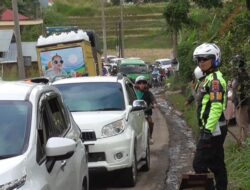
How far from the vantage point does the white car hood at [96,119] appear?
10.2 metres

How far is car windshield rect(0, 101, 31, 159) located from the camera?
5434mm

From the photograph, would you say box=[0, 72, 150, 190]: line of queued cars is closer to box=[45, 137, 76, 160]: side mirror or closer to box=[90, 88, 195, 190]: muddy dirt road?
box=[45, 137, 76, 160]: side mirror

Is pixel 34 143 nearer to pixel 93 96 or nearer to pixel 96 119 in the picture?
pixel 96 119

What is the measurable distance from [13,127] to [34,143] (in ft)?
1.04

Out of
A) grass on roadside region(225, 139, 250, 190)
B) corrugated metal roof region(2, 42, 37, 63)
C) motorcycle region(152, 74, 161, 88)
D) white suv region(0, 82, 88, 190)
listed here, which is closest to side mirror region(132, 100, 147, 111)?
grass on roadside region(225, 139, 250, 190)

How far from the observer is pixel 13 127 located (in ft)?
18.7

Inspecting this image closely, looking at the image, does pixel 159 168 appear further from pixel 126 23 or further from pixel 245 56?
pixel 126 23

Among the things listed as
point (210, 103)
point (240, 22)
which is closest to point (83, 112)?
point (210, 103)

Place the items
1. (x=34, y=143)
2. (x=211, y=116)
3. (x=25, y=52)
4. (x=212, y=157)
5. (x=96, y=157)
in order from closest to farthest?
(x=34, y=143) < (x=211, y=116) < (x=212, y=157) < (x=96, y=157) < (x=25, y=52)

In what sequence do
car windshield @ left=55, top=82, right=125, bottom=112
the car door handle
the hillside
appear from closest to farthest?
the car door handle < car windshield @ left=55, top=82, right=125, bottom=112 < the hillside

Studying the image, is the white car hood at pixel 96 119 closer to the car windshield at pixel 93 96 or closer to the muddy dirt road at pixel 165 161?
the car windshield at pixel 93 96

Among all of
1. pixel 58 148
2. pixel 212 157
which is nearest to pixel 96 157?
pixel 212 157

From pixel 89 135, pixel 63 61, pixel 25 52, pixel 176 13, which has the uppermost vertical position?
pixel 89 135

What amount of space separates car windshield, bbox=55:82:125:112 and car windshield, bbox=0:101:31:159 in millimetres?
5095
